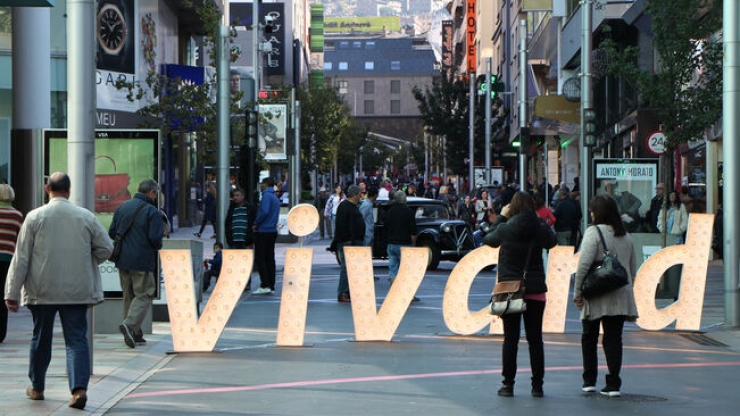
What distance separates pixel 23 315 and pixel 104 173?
3426 millimetres

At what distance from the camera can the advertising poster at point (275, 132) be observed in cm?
4178

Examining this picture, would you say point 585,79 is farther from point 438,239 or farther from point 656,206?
point 656,206

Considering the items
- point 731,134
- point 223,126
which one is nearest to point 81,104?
point 731,134

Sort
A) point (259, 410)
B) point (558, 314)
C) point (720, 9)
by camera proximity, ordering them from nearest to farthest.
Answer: point (259, 410) < point (558, 314) < point (720, 9)

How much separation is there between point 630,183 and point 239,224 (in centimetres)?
721

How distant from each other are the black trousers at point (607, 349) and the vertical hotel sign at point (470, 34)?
285 ft

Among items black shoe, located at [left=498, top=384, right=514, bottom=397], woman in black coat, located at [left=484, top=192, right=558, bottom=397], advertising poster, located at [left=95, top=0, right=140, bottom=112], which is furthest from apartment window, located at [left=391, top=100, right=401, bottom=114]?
black shoe, located at [left=498, top=384, right=514, bottom=397]

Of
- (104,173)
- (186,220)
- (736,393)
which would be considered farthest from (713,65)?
(186,220)

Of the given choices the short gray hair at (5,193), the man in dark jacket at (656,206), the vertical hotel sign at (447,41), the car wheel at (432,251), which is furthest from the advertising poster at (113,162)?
the vertical hotel sign at (447,41)

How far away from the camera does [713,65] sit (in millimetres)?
25125

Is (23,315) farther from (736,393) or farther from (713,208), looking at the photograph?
(713,208)

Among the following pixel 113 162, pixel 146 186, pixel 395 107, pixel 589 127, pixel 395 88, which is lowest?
pixel 146 186

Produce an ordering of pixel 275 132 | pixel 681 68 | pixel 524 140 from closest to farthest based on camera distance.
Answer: pixel 681 68, pixel 275 132, pixel 524 140

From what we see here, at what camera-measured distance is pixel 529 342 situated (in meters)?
11.0
